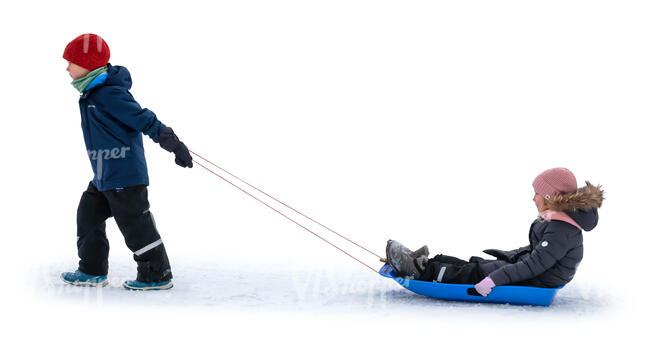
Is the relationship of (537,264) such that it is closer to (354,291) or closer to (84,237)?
(354,291)

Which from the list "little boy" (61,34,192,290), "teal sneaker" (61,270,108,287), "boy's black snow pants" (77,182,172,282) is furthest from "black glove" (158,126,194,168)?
"teal sneaker" (61,270,108,287)

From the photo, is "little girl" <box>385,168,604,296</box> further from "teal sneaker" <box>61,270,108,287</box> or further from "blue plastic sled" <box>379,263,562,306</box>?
"teal sneaker" <box>61,270,108,287</box>

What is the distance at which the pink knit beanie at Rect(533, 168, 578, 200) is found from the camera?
516 centimetres

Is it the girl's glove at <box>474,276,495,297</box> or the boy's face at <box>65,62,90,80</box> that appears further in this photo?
the boy's face at <box>65,62,90,80</box>

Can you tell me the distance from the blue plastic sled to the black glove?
1.37 meters

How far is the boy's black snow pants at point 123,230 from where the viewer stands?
5.29 metres

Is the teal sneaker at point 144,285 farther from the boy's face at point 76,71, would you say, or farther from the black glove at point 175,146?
the boy's face at point 76,71

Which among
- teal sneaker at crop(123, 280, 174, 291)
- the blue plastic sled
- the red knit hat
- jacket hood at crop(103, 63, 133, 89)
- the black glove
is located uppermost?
the red knit hat

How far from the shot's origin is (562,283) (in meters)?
5.18

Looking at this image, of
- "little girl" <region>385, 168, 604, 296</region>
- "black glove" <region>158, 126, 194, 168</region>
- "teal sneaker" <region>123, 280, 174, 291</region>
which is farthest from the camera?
"teal sneaker" <region>123, 280, 174, 291</region>

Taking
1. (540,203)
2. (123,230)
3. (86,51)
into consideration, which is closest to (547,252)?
(540,203)

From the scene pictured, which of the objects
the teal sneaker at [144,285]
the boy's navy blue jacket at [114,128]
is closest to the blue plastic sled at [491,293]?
the teal sneaker at [144,285]

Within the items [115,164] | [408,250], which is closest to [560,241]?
[408,250]

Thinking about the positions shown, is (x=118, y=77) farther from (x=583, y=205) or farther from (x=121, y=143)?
(x=583, y=205)
